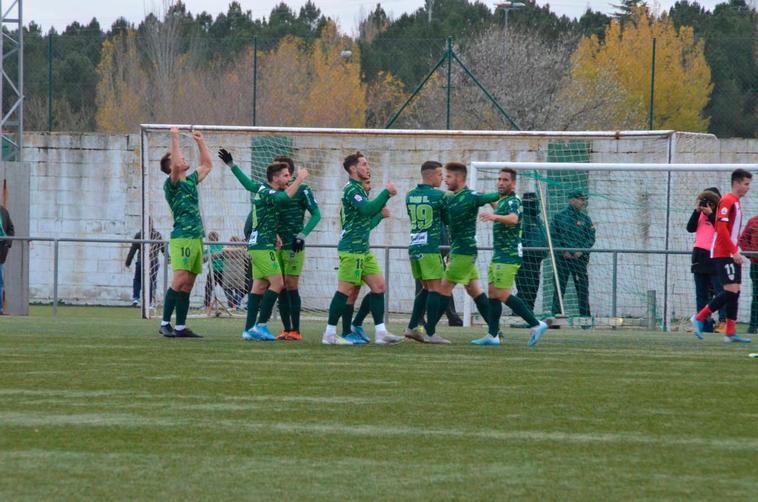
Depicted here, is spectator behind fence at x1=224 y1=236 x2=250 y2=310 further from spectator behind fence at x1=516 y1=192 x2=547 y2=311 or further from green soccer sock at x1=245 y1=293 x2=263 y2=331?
green soccer sock at x1=245 y1=293 x2=263 y2=331

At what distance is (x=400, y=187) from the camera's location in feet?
79.0

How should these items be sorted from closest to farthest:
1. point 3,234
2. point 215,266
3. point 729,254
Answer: point 729,254 → point 3,234 → point 215,266

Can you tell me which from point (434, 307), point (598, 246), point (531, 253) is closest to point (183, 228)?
point (434, 307)

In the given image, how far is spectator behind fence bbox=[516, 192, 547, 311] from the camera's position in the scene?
19062mm

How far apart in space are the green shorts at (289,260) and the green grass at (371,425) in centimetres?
188

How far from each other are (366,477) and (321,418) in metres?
1.79

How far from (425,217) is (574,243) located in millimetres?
6475

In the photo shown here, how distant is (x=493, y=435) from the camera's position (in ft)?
22.8

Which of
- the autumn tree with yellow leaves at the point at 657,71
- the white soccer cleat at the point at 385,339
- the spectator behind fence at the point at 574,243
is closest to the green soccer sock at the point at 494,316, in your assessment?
the white soccer cleat at the point at 385,339

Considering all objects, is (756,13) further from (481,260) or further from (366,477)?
(366,477)

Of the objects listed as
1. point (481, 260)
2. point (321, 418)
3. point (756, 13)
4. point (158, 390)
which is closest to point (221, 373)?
point (158, 390)

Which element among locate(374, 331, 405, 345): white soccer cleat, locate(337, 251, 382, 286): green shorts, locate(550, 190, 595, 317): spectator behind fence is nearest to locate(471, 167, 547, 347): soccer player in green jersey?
locate(374, 331, 405, 345): white soccer cleat

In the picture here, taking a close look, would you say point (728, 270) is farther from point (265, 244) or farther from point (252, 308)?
point (252, 308)

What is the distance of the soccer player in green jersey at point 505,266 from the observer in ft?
45.1
